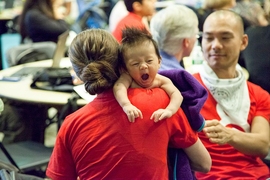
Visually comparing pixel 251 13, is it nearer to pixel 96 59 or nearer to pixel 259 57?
pixel 259 57

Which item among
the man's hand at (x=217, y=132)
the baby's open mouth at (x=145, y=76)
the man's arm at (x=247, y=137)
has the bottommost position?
the man's arm at (x=247, y=137)

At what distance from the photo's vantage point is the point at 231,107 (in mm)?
2021

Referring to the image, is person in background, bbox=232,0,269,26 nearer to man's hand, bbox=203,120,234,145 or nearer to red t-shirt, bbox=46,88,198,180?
man's hand, bbox=203,120,234,145

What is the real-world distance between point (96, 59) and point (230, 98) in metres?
0.90

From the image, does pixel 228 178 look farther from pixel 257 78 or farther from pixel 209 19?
pixel 257 78

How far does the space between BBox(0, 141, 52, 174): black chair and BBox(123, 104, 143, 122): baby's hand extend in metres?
1.11

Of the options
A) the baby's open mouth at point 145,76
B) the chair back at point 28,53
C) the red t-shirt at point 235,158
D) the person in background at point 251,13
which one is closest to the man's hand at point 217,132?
the red t-shirt at point 235,158

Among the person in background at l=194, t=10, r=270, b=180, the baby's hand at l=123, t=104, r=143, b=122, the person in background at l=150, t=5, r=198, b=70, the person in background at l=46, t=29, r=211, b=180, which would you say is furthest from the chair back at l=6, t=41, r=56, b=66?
the baby's hand at l=123, t=104, r=143, b=122

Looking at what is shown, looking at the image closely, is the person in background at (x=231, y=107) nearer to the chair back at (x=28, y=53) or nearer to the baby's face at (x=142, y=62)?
the baby's face at (x=142, y=62)

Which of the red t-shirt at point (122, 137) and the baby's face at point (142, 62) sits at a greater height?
the baby's face at point (142, 62)

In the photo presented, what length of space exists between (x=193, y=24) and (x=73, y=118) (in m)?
1.12

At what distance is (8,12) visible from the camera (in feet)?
21.6

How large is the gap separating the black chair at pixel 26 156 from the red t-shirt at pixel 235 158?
0.88 meters

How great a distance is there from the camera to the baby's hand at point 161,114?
1.30 meters
